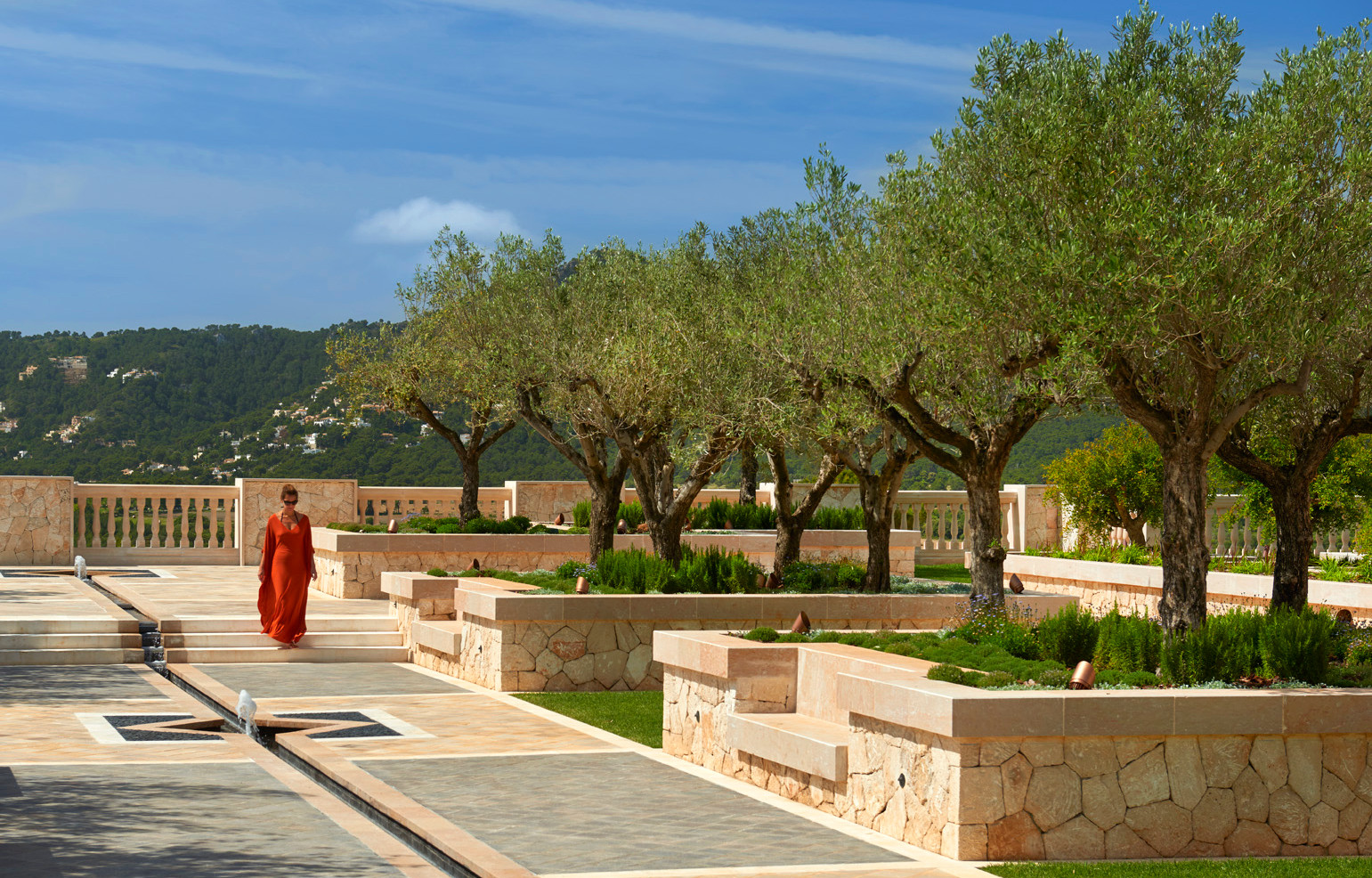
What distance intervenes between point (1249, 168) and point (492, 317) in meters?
14.7

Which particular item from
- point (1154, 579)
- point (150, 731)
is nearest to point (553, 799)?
point (150, 731)

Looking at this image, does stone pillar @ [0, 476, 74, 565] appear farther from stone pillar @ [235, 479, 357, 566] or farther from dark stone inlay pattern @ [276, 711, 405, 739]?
dark stone inlay pattern @ [276, 711, 405, 739]

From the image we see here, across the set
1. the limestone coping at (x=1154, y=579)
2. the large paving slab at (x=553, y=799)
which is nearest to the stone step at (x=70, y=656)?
the large paving slab at (x=553, y=799)

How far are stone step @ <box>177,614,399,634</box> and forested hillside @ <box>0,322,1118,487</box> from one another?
27.9m

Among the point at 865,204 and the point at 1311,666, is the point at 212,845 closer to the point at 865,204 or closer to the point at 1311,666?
the point at 1311,666

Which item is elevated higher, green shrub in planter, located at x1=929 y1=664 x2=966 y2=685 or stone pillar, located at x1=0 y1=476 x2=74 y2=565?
stone pillar, located at x1=0 y1=476 x2=74 y2=565

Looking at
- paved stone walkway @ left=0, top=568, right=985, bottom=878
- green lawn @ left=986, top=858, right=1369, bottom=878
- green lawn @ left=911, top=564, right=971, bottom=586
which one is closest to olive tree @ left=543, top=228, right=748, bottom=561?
paved stone walkway @ left=0, top=568, right=985, bottom=878

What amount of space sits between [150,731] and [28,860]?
14.5 ft

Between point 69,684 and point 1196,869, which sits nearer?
point 1196,869

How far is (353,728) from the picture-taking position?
38.2 ft

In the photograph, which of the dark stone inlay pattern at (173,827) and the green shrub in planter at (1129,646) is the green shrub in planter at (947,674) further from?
the dark stone inlay pattern at (173,827)

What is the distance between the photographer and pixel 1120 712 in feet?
26.6

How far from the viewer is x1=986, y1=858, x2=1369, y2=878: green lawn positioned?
7621mm

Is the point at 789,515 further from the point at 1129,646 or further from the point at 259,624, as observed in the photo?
the point at 1129,646
